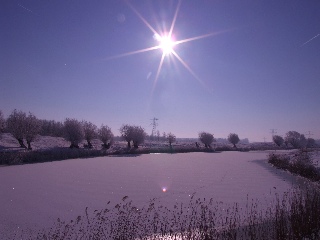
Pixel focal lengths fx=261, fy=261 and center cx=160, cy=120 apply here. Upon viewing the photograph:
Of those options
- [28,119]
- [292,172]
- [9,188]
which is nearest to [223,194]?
[9,188]

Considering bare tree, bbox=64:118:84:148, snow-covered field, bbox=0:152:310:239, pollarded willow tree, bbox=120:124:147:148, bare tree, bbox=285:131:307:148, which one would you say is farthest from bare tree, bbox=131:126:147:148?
bare tree, bbox=285:131:307:148

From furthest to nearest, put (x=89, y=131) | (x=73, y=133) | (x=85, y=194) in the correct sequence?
(x=89, y=131) → (x=73, y=133) → (x=85, y=194)

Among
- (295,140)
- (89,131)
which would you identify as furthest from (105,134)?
(295,140)

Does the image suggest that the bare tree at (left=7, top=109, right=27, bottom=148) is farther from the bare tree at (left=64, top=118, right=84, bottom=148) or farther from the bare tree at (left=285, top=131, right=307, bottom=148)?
the bare tree at (left=285, top=131, right=307, bottom=148)

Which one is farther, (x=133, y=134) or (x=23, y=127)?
(x=133, y=134)

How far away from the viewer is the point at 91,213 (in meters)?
10.3

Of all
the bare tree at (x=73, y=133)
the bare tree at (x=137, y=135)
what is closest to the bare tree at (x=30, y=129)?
the bare tree at (x=73, y=133)

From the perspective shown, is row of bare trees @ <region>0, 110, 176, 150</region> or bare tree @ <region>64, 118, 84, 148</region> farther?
bare tree @ <region>64, 118, 84, 148</region>

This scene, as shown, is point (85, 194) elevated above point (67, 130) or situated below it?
below

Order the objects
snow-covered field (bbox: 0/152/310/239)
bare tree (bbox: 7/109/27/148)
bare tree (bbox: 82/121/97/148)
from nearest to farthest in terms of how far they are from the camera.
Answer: snow-covered field (bbox: 0/152/310/239)
bare tree (bbox: 7/109/27/148)
bare tree (bbox: 82/121/97/148)

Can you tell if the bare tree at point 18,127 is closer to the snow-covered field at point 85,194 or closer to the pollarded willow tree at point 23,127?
the pollarded willow tree at point 23,127

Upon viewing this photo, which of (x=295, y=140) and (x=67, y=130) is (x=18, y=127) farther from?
(x=295, y=140)

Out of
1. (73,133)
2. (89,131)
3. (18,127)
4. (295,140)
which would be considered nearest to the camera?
(18,127)

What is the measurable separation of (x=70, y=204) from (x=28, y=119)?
43.9 meters
